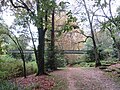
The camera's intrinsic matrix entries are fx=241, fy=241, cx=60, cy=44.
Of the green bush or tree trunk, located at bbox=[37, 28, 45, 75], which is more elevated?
tree trunk, located at bbox=[37, 28, 45, 75]

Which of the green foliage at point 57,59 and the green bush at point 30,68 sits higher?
the green foliage at point 57,59

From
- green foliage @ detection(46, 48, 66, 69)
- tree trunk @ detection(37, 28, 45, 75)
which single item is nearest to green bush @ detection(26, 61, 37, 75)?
green foliage @ detection(46, 48, 66, 69)

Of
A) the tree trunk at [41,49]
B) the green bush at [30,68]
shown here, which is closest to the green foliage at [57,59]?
the green bush at [30,68]

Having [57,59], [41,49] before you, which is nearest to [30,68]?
[57,59]

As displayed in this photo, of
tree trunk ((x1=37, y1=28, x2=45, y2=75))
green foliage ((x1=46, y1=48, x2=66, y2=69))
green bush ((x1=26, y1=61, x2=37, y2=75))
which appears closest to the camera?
tree trunk ((x1=37, y1=28, x2=45, y2=75))

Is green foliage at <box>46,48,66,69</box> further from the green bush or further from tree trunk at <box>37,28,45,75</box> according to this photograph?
tree trunk at <box>37,28,45,75</box>

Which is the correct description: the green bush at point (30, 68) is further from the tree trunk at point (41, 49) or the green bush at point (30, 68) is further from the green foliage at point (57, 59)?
the tree trunk at point (41, 49)

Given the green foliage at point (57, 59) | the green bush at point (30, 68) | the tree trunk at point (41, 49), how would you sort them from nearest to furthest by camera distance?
1. the tree trunk at point (41, 49)
2. the green bush at point (30, 68)
3. the green foliage at point (57, 59)

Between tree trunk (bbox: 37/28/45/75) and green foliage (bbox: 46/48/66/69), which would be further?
green foliage (bbox: 46/48/66/69)

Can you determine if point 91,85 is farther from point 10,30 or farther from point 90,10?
point 90,10

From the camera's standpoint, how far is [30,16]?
7.39m

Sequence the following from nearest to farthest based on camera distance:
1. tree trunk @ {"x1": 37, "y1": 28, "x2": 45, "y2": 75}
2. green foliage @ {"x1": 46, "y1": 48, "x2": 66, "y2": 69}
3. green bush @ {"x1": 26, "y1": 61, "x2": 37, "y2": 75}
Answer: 1. tree trunk @ {"x1": 37, "y1": 28, "x2": 45, "y2": 75}
2. green bush @ {"x1": 26, "y1": 61, "x2": 37, "y2": 75}
3. green foliage @ {"x1": 46, "y1": 48, "x2": 66, "y2": 69}

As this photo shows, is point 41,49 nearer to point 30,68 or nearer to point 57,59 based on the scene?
point 30,68

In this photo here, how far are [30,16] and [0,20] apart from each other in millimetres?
11324
